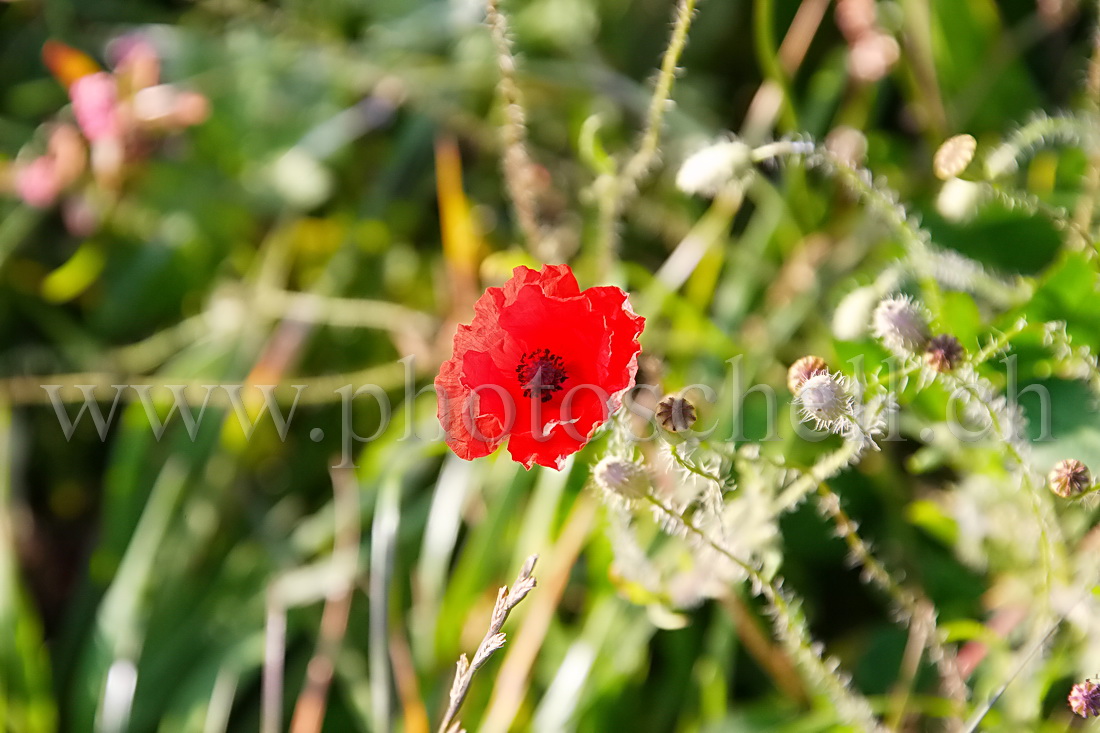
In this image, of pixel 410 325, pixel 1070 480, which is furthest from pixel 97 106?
pixel 1070 480

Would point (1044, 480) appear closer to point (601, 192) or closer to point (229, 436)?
point (601, 192)

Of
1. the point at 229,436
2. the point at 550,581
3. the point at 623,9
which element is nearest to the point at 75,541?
the point at 229,436

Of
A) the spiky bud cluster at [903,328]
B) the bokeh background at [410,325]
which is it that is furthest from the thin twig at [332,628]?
the spiky bud cluster at [903,328]

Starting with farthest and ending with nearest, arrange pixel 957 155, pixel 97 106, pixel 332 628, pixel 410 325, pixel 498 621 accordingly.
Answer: pixel 97 106 → pixel 410 325 → pixel 332 628 → pixel 957 155 → pixel 498 621

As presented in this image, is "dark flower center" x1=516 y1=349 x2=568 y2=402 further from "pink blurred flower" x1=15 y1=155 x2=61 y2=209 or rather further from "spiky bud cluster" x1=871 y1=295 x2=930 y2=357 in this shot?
"pink blurred flower" x1=15 y1=155 x2=61 y2=209

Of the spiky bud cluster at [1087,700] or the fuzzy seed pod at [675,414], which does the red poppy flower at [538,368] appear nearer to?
the fuzzy seed pod at [675,414]

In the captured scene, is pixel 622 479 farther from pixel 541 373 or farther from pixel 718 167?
pixel 718 167
